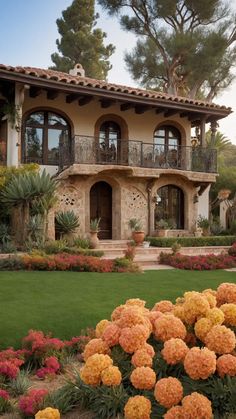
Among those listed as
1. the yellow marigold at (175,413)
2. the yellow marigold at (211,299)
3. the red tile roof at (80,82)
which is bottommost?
the yellow marigold at (175,413)

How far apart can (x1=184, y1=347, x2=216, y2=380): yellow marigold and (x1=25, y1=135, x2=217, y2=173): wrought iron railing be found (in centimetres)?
1499

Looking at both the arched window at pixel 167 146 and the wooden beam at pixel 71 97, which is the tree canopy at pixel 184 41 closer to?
the arched window at pixel 167 146

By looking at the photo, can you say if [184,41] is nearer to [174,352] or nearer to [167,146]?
[167,146]

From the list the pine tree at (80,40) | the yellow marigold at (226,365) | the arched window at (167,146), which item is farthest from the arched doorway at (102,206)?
the pine tree at (80,40)

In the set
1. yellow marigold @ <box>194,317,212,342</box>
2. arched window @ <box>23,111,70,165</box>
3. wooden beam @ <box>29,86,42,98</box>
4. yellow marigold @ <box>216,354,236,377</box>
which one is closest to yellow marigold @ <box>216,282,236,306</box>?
yellow marigold @ <box>194,317,212,342</box>

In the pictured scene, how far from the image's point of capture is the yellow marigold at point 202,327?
3727mm

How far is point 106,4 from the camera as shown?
1163 inches

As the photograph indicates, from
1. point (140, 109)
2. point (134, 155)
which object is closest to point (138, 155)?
point (134, 155)

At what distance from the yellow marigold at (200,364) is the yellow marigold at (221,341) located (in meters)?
0.15

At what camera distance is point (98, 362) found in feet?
11.9

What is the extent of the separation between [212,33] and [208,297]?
26789 mm

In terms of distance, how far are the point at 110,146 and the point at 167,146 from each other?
3.06 meters

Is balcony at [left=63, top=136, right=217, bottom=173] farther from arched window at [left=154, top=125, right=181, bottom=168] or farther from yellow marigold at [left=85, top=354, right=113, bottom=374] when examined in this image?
yellow marigold at [left=85, top=354, right=113, bottom=374]

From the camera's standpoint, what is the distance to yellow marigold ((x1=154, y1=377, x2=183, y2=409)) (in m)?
3.29
